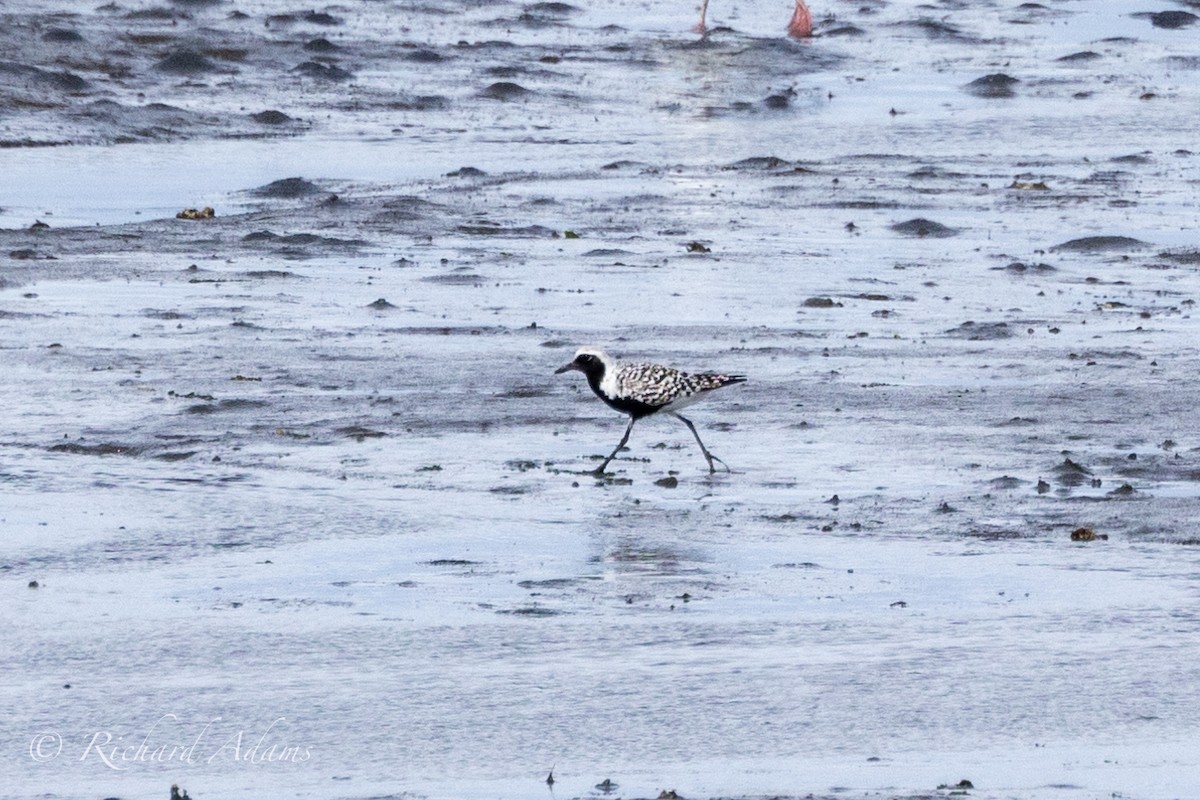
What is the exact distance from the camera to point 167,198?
2058cm

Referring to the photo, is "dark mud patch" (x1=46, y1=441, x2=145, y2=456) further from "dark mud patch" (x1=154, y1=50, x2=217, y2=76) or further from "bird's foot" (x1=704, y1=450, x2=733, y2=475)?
"dark mud patch" (x1=154, y1=50, x2=217, y2=76)

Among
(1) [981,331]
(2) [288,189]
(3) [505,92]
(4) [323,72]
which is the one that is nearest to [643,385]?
(1) [981,331]

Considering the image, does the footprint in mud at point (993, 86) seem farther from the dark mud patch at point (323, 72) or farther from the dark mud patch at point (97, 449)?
the dark mud patch at point (97, 449)

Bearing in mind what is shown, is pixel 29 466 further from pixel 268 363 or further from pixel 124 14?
pixel 124 14

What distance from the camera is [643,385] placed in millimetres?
10938

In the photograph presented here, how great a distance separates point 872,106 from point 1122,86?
4.52 metres

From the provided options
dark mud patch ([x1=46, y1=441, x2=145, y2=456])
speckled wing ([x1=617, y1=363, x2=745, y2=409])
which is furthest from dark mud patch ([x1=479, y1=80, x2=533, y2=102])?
dark mud patch ([x1=46, y1=441, x2=145, y2=456])

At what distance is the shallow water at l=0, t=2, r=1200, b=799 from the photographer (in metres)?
6.87

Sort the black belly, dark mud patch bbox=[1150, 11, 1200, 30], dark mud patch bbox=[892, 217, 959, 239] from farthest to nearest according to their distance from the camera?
dark mud patch bbox=[1150, 11, 1200, 30] < dark mud patch bbox=[892, 217, 959, 239] < the black belly

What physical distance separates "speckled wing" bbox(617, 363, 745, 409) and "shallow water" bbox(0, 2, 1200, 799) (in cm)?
34

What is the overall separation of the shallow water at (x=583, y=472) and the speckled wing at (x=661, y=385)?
336 millimetres

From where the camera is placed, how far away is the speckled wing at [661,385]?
1092 centimetres

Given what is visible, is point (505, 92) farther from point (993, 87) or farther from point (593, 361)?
point (593, 361)

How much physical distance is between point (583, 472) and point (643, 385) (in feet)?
1.80
